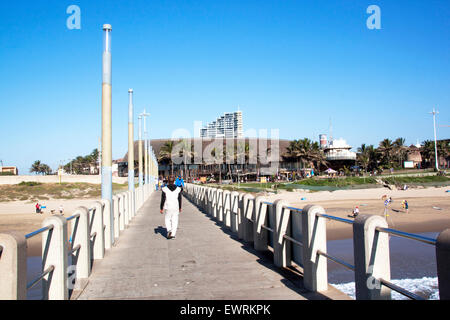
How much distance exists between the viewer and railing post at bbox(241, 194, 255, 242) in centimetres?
1005

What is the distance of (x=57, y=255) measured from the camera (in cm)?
500

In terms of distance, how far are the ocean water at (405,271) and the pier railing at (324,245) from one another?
5852mm

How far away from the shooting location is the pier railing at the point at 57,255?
3320 millimetres

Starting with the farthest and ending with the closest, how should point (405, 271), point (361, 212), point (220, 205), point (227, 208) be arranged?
point (361, 212) < point (220, 205) < point (405, 271) < point (227, 208)

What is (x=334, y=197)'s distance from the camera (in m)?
59.8

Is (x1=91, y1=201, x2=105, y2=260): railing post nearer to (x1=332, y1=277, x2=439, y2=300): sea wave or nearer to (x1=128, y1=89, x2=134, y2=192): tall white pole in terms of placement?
(x1=332, y1=277, x2=439, y2=300): sea wave

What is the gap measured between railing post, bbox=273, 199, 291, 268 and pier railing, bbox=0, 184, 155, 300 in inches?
129

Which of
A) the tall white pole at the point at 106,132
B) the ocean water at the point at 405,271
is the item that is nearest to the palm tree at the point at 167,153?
the ocean water at the point at 405,271

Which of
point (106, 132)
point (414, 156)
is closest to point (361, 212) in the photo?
point (106, 132)

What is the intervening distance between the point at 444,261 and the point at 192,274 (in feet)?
15.2

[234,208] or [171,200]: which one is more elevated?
[171,200]

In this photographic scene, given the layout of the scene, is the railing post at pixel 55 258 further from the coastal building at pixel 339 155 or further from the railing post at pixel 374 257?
the coastal building at pixel 339 155

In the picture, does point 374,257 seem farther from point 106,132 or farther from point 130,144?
point 130,144
